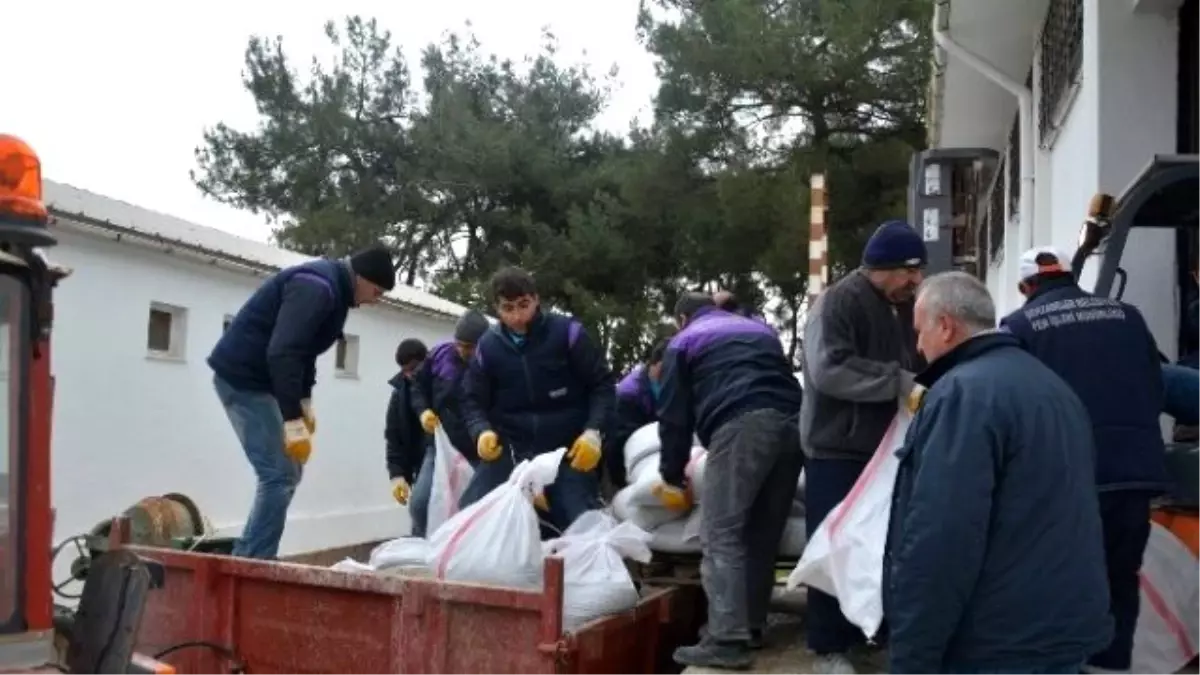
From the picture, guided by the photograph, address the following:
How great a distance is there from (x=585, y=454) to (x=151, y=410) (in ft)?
20.0

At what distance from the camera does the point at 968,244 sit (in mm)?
10383

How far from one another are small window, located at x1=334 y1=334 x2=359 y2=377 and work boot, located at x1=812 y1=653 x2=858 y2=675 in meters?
10.3

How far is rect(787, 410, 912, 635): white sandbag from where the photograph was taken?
4078 mm

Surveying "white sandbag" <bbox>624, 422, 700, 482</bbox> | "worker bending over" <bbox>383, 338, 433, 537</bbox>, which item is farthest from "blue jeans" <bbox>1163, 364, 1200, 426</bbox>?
"worker bending over" <bbox>383, 338, 433, 537</bbox>

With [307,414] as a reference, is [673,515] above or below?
below

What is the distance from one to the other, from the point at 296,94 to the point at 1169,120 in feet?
106

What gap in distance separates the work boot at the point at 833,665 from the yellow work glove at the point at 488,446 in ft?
5.93

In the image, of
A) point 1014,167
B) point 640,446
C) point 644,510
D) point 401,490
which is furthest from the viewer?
point 1014,167

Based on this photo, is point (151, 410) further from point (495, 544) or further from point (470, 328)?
point (495, 544)

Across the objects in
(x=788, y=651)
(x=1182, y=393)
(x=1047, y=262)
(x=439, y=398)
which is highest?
(x=1047, y=262)

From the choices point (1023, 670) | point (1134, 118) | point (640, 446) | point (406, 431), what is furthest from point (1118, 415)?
point (406, 431)

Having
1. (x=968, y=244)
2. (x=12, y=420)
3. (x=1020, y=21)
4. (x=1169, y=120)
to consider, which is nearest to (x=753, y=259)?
(x=968, y=244)

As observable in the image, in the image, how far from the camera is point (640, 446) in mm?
6184

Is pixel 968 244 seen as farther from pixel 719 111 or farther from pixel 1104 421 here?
pixel 719 111
